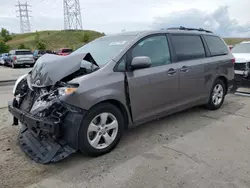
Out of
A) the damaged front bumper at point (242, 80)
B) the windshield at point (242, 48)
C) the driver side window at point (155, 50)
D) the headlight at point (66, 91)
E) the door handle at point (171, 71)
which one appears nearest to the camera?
the headlight at point (66, 91)

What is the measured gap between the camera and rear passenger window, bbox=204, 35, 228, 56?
5.18 m

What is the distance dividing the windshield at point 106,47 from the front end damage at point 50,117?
39 centimetres

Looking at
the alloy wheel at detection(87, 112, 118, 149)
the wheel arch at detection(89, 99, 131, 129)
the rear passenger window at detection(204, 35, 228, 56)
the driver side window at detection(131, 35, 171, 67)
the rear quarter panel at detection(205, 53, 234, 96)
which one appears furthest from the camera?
the rear passenger window at detection(204, 35, 228, 56)

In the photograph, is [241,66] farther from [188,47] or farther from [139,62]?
[139,62]

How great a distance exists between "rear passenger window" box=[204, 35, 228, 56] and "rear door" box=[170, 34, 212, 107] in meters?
0.25

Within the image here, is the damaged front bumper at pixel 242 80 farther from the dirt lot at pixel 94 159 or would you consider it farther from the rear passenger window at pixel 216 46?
the dirt lot at pixel 94 159

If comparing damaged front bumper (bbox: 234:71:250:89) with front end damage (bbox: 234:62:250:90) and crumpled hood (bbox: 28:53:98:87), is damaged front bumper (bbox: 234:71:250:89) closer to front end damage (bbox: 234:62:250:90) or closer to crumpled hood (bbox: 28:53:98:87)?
front end damage (bbox: 234:62:250:90)

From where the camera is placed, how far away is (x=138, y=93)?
3.64m

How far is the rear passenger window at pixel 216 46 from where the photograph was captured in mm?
5176

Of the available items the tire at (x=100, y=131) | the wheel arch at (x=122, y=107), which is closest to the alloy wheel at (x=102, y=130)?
the tire at (x=100, y=131)

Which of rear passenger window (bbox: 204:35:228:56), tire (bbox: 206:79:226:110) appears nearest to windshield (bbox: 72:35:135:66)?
rear passenger window (bbox: 204:35:228:56)

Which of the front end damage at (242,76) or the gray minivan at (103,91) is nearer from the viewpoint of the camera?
the gray minivan at (103,91)

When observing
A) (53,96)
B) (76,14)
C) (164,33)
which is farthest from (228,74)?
(76,14)

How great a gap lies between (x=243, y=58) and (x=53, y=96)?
6162mm
